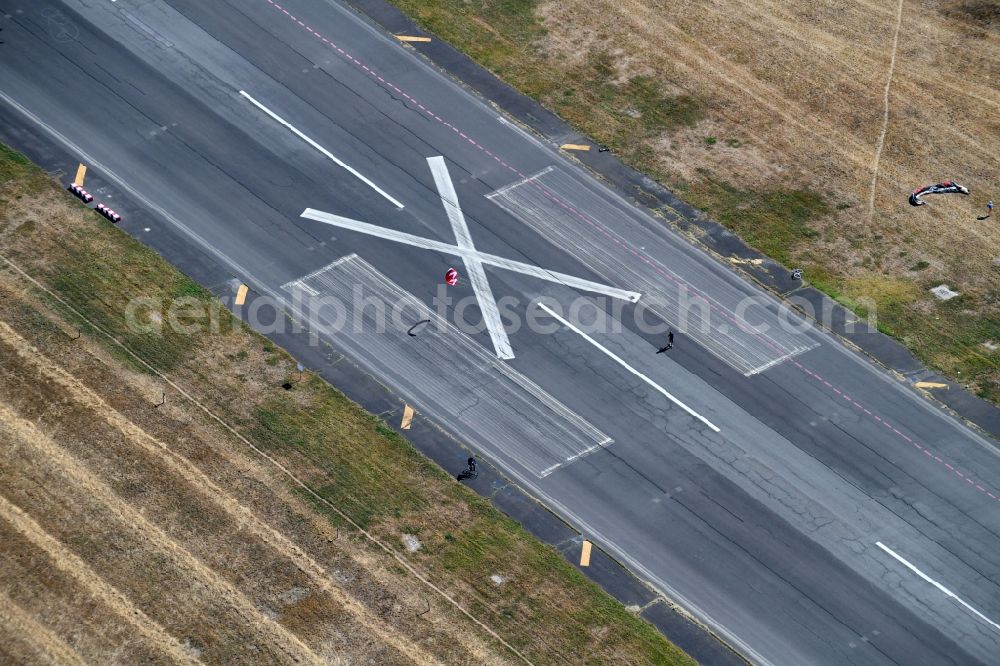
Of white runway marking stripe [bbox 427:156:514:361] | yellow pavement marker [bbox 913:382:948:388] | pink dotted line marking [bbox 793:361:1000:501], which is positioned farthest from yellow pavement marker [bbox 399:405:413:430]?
yellow pavement marker [bbox 913:382:948:388]

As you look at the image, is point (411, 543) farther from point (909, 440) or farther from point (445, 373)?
point (909, 440)

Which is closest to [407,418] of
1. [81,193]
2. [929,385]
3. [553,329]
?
[553,329]

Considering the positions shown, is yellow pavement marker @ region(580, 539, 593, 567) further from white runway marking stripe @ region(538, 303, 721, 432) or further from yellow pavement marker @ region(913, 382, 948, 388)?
yellow pavement marker @ region(913, 382, 948, 388)

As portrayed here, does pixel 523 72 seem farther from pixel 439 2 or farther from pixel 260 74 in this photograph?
pixel 260 74

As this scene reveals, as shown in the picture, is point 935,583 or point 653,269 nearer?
point 935,583

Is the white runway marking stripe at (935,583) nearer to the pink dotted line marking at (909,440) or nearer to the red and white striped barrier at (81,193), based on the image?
the pink dotted line marking at (909,440)

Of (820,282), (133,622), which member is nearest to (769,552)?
(820,282)

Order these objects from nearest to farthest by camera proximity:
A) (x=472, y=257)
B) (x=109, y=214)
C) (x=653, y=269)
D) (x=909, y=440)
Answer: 1. (x=909, y=440)
2. (x=109, y=214)
3. (x=472, y=257)
4. (x=653, y=269)
